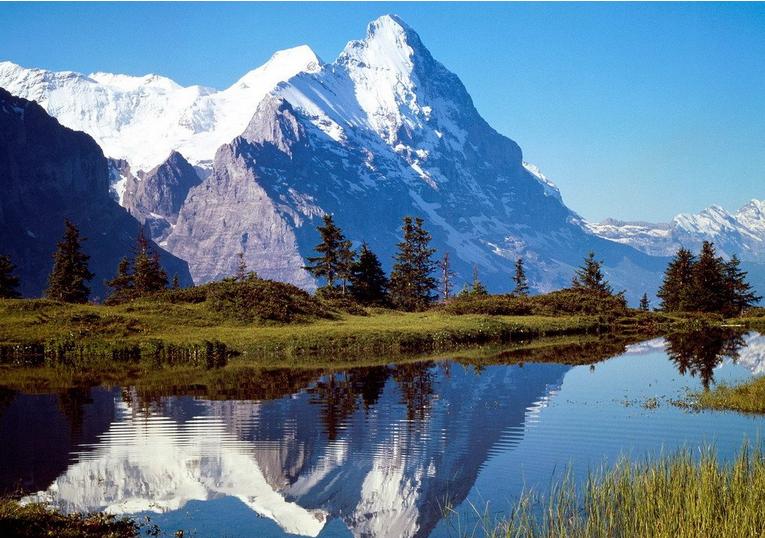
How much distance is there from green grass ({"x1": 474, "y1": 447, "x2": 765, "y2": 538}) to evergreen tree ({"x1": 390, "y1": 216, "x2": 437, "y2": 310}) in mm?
79310

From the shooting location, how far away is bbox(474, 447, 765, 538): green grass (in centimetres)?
1516

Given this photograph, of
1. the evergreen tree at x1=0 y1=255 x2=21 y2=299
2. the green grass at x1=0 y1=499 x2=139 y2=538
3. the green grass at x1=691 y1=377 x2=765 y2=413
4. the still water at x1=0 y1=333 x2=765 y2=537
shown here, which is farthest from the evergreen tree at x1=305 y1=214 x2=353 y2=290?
the green grass at x1=0 y1=499 x2=139 y2=538

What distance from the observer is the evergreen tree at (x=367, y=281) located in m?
94.2

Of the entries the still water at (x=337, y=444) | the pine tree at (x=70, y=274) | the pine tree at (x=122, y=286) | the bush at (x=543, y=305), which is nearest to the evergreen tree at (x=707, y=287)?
the bush at (x=543, y=305)

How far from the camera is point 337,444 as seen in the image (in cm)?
2875

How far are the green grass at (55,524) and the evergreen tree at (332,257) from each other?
70661 millimetres

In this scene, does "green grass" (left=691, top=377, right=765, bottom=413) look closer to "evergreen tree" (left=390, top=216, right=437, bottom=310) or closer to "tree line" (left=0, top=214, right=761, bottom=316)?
"tree line" (left=0, top=214, right=761, bottom=316)

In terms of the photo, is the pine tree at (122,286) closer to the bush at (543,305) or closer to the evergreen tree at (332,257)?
the evergreen tree at (332,257)

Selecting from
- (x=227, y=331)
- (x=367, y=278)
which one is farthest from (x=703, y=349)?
(x=367, y=278)

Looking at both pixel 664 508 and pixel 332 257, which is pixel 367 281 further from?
pixel 664 508

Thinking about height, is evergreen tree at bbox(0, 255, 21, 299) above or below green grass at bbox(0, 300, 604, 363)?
above

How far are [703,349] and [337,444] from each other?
151 ft

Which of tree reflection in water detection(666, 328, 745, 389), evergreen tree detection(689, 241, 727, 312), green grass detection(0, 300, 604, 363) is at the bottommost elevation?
tree reflection in water detection(666, 328, 745, 389)

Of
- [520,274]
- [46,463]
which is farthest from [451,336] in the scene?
[520,274]
